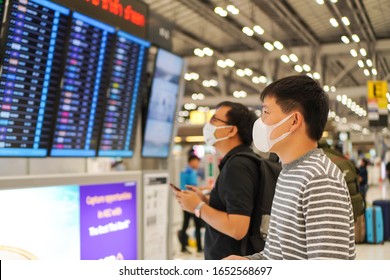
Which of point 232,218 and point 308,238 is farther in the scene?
point 232,218

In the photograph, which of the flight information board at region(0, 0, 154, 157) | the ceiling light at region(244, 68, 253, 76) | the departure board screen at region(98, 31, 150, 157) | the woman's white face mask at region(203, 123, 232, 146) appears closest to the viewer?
the woman's white face mask at region(203, 123, 232, 146)

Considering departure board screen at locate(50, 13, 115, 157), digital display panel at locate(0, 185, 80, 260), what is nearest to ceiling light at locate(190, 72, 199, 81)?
departure board screen at locate(50, 13, 115, 157)

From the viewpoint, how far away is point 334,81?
7941 millimetres

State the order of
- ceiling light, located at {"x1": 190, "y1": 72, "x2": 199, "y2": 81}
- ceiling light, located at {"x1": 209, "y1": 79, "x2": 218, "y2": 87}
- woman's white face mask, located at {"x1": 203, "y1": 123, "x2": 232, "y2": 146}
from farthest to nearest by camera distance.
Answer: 1. ceiling light, located at {"x1": 209, "y1": 79, "x2": 218, "y2": 87}
2. ceiling light, located at {"x1": 190, "y1": 72, "x2": 199, "y2": 81}
3. woman's white face mask, located at {"x1": 203, "y1": 123, "x2": 232, "y2": 146}

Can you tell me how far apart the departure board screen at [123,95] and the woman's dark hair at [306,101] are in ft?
7.33

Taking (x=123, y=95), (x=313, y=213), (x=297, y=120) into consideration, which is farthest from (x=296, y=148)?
(x=123, y=95)

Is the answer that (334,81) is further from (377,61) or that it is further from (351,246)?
(351,246)

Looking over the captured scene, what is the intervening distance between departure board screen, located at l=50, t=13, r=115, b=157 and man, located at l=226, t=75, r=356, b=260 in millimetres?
1864

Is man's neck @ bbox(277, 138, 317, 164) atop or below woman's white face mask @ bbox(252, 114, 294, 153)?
below

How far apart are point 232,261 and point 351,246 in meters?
0.36

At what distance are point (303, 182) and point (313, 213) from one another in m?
0.10

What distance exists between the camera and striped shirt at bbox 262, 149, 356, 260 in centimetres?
132

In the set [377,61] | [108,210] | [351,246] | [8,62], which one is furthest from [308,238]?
[377,61]

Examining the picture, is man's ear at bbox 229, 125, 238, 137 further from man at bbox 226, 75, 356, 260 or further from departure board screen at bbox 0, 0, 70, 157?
departure board screen at bbox 0, 0, 70, 157
